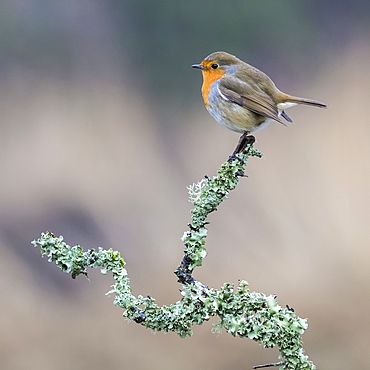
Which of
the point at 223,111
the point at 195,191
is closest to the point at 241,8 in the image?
the point at 223,111

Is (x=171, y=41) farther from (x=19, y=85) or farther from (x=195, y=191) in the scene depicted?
(x=195, y=191)

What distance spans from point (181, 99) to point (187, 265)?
5.80 metres

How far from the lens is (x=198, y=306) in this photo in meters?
1.82

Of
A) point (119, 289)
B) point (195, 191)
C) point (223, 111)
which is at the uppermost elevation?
point (223, 111)

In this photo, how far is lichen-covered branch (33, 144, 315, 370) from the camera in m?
1.75

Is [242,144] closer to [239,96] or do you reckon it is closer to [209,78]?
[239,96]

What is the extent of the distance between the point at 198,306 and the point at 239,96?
114 centimetres

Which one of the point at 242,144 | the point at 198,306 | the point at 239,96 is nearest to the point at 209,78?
the point at 239,96

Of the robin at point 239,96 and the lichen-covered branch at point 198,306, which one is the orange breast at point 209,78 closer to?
the robin at point 239,96

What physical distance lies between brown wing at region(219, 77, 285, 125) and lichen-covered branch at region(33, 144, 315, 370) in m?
0.82

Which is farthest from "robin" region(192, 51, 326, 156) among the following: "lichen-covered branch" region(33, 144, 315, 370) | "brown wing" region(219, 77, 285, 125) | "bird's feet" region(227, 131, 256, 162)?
"lichen-covered branch" region(33, 144, 315, 370)

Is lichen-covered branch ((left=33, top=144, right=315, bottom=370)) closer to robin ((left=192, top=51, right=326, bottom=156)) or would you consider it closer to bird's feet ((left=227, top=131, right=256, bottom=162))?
bird's feet ((left=227, top=131, right=256, bottom=162))

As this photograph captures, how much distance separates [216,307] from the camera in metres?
1.81

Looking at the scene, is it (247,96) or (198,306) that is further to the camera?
(247,96)
